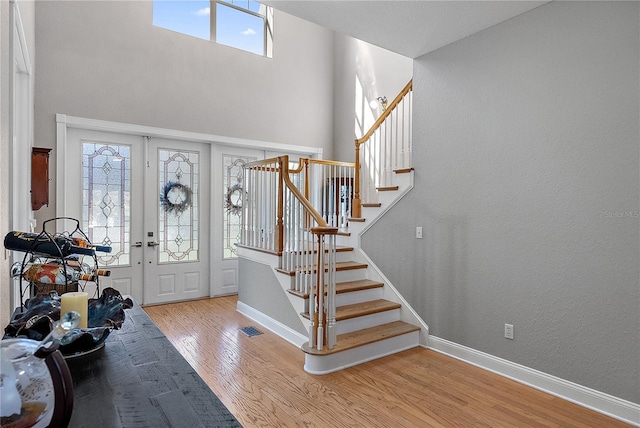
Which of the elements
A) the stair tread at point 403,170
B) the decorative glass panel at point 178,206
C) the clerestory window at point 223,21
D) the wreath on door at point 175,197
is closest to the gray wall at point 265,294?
the decorative glass panel at point 178,206

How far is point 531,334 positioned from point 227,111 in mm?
4480

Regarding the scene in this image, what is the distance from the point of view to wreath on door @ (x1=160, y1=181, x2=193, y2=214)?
4.88 metres

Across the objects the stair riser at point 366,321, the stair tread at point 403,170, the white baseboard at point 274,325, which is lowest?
the white baseboard at point 274,325

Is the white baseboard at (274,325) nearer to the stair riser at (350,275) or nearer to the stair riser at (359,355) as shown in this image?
the stair riser at (359,355)

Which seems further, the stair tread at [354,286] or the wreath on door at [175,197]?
the wreath on door at [175,197]

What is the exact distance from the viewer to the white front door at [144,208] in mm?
4375

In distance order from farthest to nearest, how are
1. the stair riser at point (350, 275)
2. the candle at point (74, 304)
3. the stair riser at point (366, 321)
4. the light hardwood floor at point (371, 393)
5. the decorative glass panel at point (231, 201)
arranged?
the decorative glass panel at point (231, 201)
the stair riser at point (350, 275)
the stair riser at point (366, 321)
the light hardwood floor at point (371, 393)
the candle at point (74, 304)

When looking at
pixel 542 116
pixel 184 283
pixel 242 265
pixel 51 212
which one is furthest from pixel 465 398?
pixel 51 212

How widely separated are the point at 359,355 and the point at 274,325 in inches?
42.7

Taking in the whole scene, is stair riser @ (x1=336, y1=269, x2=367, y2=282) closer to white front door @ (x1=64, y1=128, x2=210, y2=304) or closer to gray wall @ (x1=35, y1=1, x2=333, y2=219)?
white front door @ (x1=64, y1=128, x2=210, y2=304)

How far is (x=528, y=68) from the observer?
2820 mm

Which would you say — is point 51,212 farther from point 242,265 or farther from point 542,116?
point 542,116

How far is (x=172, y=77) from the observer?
4.77 metres

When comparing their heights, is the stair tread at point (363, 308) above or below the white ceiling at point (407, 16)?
below
